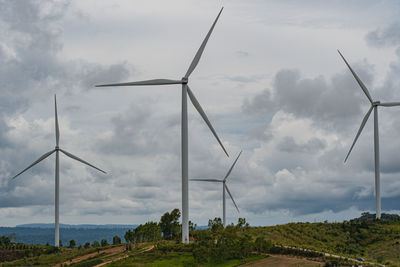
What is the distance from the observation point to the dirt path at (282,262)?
84.8 metres

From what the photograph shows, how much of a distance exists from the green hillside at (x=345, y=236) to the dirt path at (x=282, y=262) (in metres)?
19.4

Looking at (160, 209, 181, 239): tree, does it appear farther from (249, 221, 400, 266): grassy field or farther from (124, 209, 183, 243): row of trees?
(249, 221, 400, 266): grassy field

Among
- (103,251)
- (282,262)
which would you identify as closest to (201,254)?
(282,262)

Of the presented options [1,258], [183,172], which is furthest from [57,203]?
[183,172]

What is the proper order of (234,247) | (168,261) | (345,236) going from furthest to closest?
(345,236) → (234,247) → (168,261)

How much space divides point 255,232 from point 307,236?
11.3 metres

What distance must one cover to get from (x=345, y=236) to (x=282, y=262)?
4315 cm

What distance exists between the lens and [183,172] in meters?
95.6

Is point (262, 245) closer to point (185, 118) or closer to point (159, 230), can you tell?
point (185, 118)

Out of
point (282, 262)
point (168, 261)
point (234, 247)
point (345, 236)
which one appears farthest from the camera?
point (345, 236)

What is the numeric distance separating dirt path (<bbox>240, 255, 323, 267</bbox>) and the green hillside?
19355 mm

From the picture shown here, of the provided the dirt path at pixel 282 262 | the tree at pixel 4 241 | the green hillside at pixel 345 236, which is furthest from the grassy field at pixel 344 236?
the tree at pixel 4 241

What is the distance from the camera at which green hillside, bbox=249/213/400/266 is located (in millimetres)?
113438

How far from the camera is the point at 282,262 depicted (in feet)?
286
